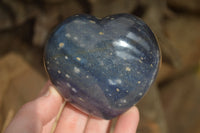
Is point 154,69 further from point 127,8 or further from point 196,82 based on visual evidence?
point 196,82

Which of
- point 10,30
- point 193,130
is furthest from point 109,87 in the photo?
point 193,130

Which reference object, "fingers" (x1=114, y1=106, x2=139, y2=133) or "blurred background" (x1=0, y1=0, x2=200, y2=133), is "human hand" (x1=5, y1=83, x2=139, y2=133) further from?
"blurred background" (x1=0, y1=0, x2=200, y2=133)

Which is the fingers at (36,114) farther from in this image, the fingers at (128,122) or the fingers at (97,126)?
the fingers at (128,122)

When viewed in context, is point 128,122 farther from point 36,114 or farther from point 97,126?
point 36,114

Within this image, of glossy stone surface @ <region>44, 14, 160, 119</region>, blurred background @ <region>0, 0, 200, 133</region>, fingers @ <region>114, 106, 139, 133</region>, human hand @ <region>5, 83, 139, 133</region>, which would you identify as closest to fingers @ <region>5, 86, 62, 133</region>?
human hand @ <region>5, 83, 139, 133</region>

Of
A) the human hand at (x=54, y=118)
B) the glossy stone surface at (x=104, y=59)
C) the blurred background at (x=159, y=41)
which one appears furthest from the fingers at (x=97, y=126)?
the blurred background at (x=159, y=41)

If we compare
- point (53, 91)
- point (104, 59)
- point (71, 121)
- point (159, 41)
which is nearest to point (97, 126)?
point (71, 121)
